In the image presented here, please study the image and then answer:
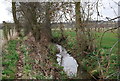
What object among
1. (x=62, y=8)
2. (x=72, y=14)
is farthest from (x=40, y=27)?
(x=62, y=8)

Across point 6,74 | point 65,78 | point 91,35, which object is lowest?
point 65,78

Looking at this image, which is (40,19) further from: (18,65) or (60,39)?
(18,65)

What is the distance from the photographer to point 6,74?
680 centimetres

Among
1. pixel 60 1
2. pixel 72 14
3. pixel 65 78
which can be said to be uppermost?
pixel 60 1

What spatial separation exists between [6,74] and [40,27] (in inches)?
477

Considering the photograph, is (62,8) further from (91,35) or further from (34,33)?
(34,33)

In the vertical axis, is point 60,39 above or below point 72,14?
below

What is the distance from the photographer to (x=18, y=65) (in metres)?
8.38

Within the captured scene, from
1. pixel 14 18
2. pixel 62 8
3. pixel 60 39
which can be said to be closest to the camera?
pixel 62 8

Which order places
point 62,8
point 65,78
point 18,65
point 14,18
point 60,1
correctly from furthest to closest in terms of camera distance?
point 14,18 → point 60,1 → point 62,8 → point 18,65 → point 65,78

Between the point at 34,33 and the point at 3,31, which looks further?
the point at 34,33

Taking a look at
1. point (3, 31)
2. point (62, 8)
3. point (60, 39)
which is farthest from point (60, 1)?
point (60, 39)

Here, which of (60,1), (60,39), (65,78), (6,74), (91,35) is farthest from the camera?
(60,39)

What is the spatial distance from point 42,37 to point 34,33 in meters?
0.97
